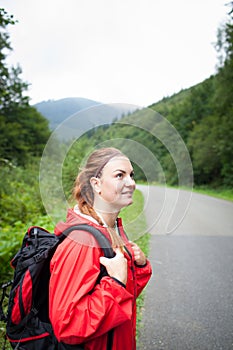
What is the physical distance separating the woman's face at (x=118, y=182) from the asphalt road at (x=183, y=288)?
0.14 metres

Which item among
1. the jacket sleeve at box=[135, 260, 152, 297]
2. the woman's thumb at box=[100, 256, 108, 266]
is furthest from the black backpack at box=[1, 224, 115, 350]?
the jacket sleeve at box=[135, 260, 152, 297]

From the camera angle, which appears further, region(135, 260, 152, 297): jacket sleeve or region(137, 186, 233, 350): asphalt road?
region(135, 260, 152, 297): jacket sleeve

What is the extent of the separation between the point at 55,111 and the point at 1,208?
22.0 ft

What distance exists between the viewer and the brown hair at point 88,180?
1.17 m

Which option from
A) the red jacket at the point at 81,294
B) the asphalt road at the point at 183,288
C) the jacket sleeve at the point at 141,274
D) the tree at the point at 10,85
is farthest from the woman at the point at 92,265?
the tree at the point at 10,85

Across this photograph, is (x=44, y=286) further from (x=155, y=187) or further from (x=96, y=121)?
(x=96, y=121)

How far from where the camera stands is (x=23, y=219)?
7.01 m

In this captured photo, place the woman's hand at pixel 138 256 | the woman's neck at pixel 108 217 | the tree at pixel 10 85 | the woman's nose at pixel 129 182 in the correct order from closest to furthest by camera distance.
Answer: the woman's nose at pixel 129 182 → the woman's neck at pixel 108 217 → the woman's hand at pixel 138 256 → the tree at pixel 10 85

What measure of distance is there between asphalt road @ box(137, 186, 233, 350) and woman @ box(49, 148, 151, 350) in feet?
0.55

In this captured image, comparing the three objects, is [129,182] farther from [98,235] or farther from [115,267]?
[115,267]

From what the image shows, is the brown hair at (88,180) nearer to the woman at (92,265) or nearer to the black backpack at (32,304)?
the woman at (92,265)

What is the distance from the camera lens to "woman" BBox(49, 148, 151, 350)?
114 cm

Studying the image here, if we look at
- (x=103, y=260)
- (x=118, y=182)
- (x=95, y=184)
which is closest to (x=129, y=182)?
(x=118, y=182)

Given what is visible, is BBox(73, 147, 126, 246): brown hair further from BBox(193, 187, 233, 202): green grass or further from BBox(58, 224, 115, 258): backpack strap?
BBox(193, 187, 233, 202): green grass
